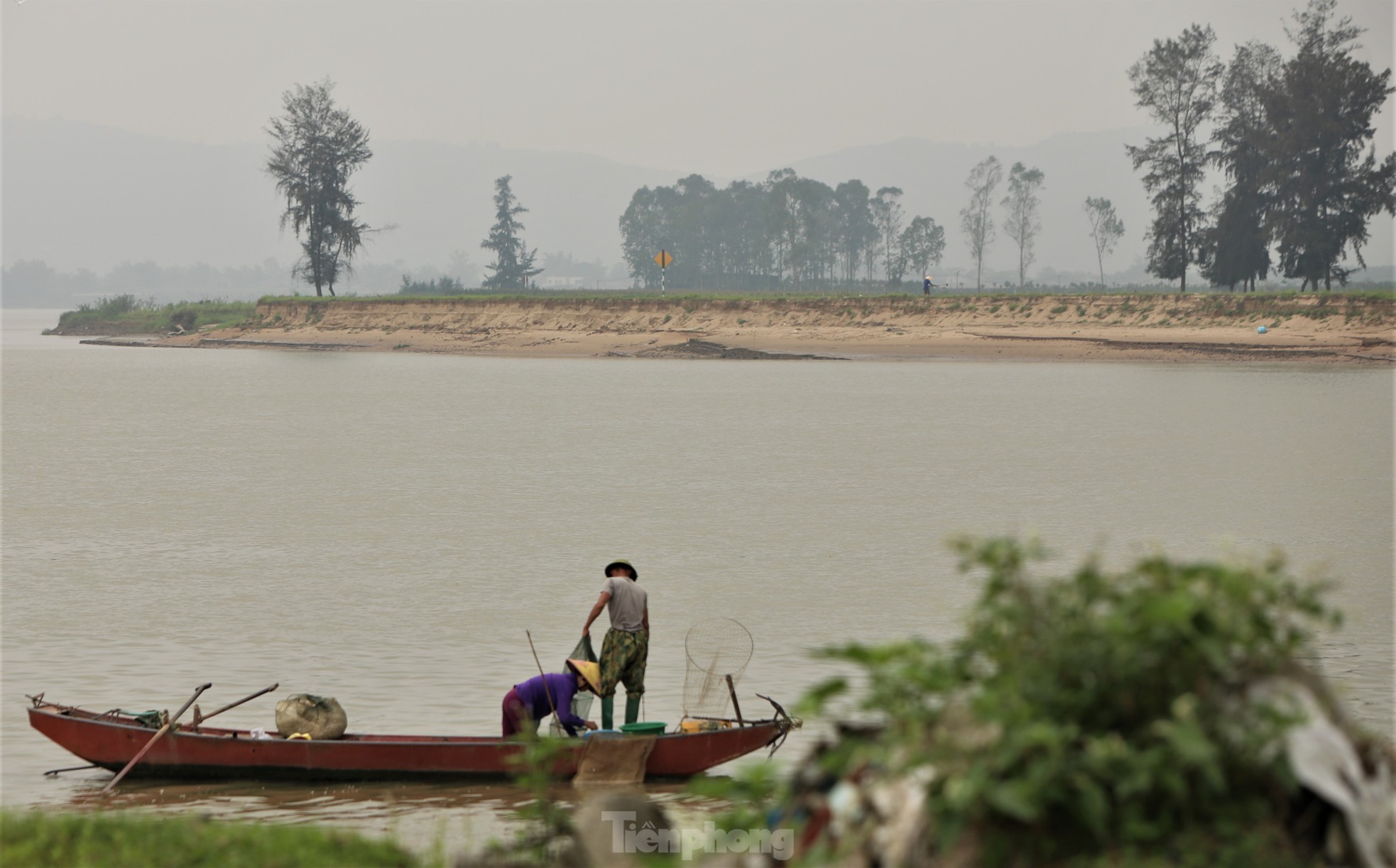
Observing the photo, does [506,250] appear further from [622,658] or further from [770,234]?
[622,658]

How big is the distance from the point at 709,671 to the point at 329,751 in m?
3.51

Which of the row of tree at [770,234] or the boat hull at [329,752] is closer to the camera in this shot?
the boat hull at [329,752]

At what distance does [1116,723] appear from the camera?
469 cm

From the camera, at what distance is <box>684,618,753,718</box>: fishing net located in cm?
1315

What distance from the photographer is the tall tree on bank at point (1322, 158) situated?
81.5 metres

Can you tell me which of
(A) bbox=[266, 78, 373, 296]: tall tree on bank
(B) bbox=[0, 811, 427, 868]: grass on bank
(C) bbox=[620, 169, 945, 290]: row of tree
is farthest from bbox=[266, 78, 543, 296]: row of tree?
(B) bbox=[0, 811, 427, 868]: grass on bank

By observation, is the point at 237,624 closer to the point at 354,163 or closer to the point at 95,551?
the point at 95,551

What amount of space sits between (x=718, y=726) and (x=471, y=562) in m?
12.1

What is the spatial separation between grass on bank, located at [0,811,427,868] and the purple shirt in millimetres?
4241

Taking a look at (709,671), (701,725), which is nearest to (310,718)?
(701,725)

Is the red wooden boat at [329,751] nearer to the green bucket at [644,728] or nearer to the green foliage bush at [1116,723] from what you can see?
the green bucket at [644,728]

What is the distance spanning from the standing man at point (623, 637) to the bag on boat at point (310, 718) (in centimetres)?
235

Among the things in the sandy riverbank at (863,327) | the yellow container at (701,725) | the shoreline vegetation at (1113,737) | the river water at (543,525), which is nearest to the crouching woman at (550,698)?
the river water at (543,525)

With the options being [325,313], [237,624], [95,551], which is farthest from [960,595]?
[325,313]
